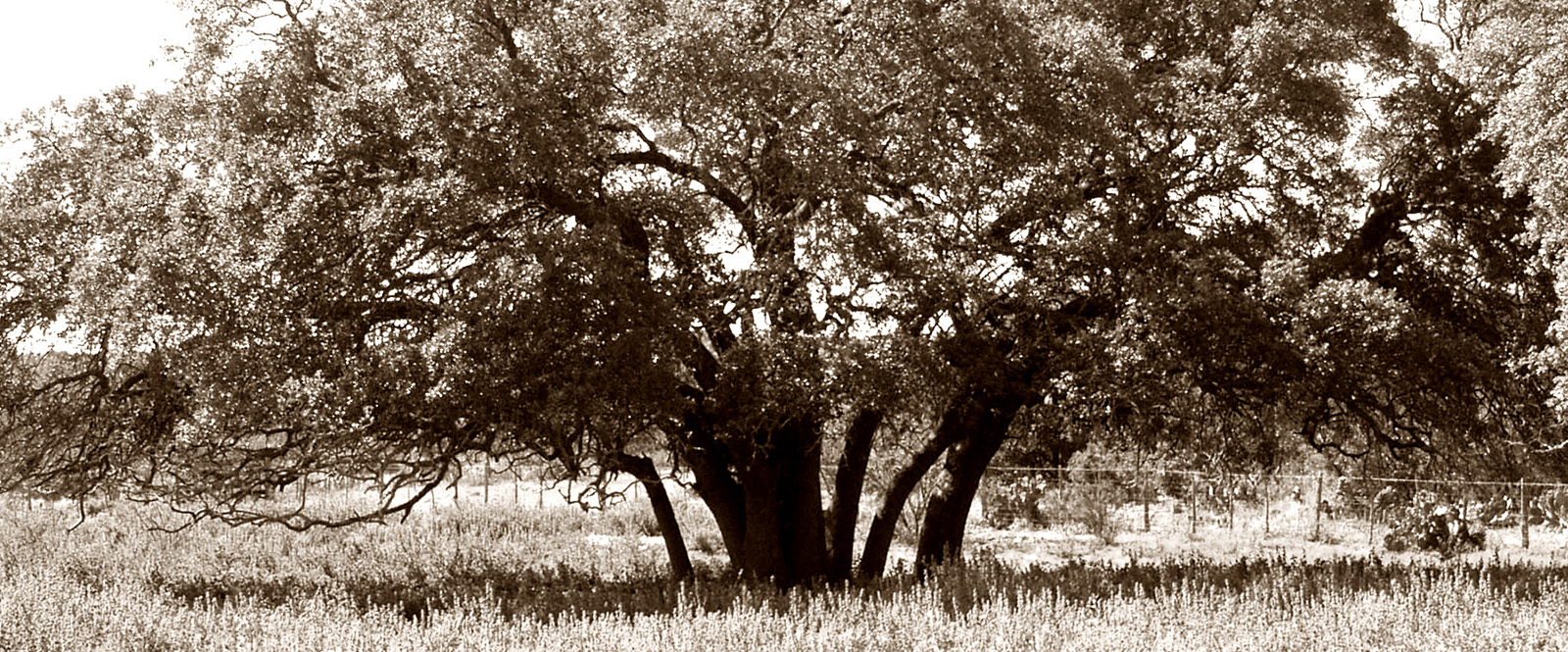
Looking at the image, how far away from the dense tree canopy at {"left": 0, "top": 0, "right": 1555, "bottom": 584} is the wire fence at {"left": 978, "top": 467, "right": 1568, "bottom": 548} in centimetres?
1137

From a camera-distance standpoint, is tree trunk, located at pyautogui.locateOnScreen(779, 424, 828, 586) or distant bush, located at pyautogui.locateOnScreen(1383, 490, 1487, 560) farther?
distant bush, located at pyautogui.locateOnScreen(1383, 490, 1487, 560)

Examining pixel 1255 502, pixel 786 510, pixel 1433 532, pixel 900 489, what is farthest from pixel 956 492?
pixel 1255 502

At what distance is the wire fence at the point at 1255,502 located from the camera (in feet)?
85.1

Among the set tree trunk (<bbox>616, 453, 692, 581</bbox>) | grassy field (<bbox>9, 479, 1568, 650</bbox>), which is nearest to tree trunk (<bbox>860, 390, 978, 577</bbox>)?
grassy field (<bbox>9, 479, 1568, 650</bbox>)

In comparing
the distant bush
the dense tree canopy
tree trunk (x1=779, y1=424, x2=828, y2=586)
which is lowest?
the distant bush

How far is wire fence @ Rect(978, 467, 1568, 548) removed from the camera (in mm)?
25953

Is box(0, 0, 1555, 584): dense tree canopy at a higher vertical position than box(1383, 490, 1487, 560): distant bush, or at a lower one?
higher

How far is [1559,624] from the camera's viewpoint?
9.02 m

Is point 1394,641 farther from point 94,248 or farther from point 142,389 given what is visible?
point 142,389

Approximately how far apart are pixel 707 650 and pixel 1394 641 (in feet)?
13.7

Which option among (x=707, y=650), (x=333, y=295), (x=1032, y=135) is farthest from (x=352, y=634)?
(x=1032, y=135)

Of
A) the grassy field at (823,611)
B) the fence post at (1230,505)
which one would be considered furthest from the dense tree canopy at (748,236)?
the fence post at (1230,505)

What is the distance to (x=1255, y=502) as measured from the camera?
3155cm

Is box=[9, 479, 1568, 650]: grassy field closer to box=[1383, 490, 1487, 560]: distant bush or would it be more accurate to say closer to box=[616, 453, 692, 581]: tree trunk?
box=[616, 453, 692, 581]: tree trunk
